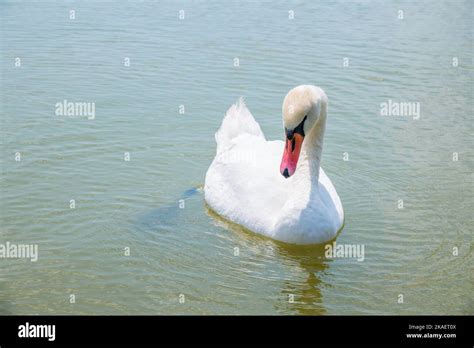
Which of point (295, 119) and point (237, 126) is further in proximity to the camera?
point (237, 126)

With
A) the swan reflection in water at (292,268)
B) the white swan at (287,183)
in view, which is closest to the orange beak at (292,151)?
the white swan at (287,183)

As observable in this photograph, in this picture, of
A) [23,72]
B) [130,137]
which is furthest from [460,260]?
[23,72]

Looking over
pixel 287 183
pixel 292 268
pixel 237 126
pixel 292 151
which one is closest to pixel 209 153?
pixel 237 126

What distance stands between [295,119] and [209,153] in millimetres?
3201

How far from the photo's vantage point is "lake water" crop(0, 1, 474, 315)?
8711 millimetres

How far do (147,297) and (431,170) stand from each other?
523 cm

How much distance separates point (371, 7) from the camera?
69.7ft

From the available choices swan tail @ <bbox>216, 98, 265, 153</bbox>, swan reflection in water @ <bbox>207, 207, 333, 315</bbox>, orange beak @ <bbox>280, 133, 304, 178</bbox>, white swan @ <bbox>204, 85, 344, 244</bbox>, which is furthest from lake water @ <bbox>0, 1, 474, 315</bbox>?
orange beak @ <bbox>280, 133, 304, 178</bbox>

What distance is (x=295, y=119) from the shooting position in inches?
372

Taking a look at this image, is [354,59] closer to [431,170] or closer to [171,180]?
[431,170]

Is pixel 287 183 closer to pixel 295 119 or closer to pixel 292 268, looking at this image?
pixel 295 119

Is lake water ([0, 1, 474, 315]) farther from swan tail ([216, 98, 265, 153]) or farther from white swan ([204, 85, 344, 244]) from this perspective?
swan tail ([216, 98, 265, 153])

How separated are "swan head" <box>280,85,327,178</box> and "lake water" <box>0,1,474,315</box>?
979mm

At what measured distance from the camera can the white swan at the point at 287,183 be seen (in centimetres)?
949
